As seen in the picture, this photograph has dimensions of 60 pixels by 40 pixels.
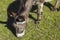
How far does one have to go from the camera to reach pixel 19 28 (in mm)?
8875

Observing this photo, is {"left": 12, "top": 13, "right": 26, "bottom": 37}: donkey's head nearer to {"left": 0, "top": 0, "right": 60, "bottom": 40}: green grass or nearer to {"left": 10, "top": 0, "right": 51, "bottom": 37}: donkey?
{"left": 10, "top": 0, "right": 51, "bottom": 37}: donkey

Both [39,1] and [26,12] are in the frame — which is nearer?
[26,12]

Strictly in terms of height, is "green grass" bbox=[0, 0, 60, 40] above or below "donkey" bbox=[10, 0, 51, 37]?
below

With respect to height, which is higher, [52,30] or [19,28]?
[19,28]

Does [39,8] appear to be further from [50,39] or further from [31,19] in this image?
[50,39]

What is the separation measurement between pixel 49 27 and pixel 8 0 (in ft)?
10.8

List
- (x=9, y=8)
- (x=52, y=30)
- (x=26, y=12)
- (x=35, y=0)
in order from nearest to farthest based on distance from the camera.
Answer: (x=26, y=12)
(x=35, y=0)
(x=52, y=30)
(x=9, y=8)

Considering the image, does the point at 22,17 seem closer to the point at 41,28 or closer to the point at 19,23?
the point at 19,23

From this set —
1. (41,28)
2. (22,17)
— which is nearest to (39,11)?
(41,28)

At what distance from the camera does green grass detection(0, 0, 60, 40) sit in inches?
394

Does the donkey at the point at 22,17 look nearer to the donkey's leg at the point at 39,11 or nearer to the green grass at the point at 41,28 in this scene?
the donkey's leg at the point at 39,11

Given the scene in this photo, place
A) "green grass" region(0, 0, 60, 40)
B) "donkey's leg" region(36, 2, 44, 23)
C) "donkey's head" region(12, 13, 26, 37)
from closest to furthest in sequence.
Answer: "donkey's head" region(12, 13, 26, 37) < "donkey's leg" region(36, 2, 44, 23) < "green grass" region(0, 0, 60, 40)

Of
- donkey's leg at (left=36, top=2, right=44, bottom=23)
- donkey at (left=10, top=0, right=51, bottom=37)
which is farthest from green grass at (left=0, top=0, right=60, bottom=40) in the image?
donkey at (left=10, top=0, right=51, bottom=37)

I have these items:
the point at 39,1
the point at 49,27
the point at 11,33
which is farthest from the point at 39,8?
the point at 11,33
